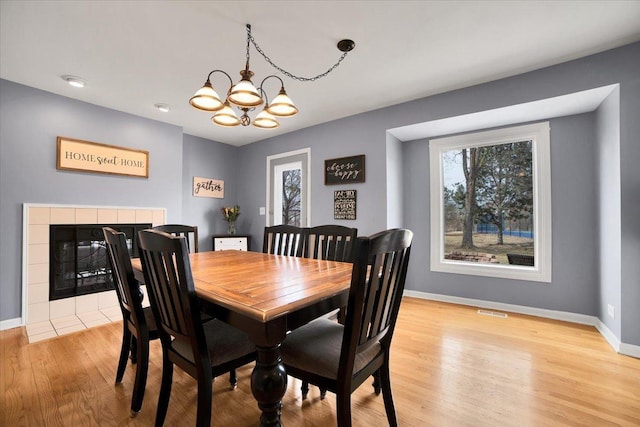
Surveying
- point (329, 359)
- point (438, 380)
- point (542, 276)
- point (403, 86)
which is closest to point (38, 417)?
point (329, 359)

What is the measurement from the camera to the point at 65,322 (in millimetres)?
2838

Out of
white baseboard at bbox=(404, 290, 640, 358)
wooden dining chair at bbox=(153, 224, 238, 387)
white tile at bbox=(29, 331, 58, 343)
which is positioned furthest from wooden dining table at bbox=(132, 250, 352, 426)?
white baseboard at bbox=(404, 290, 640, 358)

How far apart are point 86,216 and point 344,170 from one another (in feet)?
10.1

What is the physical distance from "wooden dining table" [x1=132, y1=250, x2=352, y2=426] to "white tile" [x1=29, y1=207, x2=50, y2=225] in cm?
252

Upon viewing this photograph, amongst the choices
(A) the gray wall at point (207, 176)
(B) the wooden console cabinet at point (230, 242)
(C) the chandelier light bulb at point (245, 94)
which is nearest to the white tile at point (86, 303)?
(A) the gray wall at point (207, 176)

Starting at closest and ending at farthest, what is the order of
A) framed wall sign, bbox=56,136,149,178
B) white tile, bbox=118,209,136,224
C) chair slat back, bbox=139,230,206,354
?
chair slat back, bbox=139,230,206,354
framed wall sign, bbox=56,136,149,178
white tile, bbox=118,209,136,224

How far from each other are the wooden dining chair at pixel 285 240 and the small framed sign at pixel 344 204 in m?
1.30

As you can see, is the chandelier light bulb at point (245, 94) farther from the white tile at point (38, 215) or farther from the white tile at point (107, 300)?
the white tile at point (107, 300)

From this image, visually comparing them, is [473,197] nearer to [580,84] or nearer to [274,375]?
[580,84]

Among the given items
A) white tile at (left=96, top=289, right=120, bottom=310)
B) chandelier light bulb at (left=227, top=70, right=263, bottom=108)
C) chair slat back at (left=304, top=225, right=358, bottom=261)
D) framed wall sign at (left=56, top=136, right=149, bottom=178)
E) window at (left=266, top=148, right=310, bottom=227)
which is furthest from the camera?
window at (left=266, top=148, right=310, bottom=227)

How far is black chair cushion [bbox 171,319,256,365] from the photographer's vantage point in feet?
4.13

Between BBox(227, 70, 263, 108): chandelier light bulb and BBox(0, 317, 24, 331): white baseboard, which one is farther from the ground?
BBox(227, 70, 263, 108): chandelier light bulb

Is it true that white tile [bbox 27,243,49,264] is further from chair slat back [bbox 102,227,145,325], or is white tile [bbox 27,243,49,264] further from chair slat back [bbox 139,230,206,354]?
chair slat back [bbox 139,230,206,354]

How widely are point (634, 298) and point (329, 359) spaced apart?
2513mm
